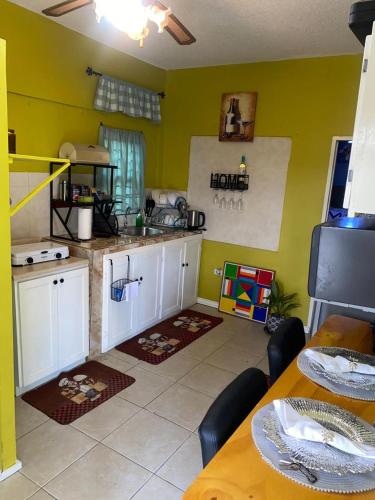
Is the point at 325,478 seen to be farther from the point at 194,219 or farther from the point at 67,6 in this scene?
the point at 194,219

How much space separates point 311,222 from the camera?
373 centimetres

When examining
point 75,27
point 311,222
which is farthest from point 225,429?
point 75,27

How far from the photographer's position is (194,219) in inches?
165

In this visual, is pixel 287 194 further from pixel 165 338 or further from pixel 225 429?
pixel 225 429

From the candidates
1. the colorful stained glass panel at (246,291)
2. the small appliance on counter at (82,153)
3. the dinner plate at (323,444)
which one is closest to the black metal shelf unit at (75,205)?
the small appliance on counter at (82,153)

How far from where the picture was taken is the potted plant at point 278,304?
12.5ft

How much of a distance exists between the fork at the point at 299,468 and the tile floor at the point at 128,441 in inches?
41.7

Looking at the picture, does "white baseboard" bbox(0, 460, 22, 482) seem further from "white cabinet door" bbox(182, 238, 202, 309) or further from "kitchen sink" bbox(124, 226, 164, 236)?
"white cabinet door" bbox(182, 238, 202, 309)

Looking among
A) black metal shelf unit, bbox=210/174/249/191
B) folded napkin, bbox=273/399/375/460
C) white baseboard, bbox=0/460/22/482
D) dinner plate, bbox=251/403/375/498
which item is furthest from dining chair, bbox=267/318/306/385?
black metal shelf unit, bbox=210/174/249/191

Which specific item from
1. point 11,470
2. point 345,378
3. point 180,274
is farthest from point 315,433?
point 180,274

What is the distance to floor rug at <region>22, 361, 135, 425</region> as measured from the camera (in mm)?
2424

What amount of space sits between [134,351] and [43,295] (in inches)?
41.0

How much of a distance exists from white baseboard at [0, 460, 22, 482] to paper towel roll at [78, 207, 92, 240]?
1742mm

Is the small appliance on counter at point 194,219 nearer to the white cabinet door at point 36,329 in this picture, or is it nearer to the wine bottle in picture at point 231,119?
the wine bottle in picture at point 231,119
